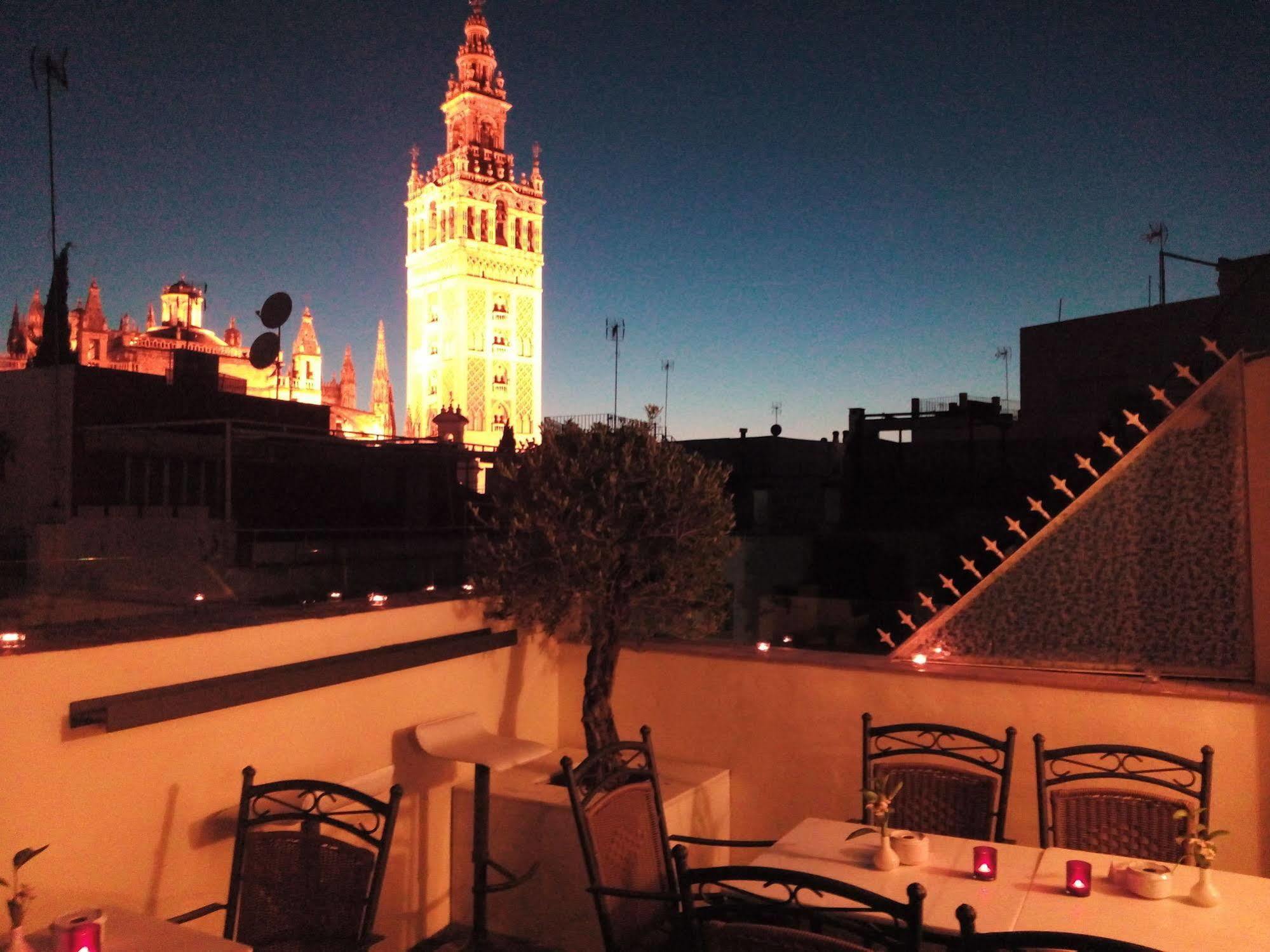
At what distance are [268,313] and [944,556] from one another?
1006 centimetres

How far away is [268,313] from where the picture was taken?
33.2 ft

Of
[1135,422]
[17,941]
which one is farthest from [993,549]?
[17,941]

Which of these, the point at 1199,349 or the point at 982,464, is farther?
the point at 982,464

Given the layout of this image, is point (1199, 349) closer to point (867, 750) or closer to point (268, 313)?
point (867, 750)

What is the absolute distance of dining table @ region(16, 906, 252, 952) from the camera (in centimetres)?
216

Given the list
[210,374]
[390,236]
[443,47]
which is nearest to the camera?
[210,374]

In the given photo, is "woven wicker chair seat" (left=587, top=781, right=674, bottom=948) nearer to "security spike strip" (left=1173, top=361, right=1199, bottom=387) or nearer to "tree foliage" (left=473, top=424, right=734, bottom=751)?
"tree foliage" (left=473, top=424, right=734, bottom=751)

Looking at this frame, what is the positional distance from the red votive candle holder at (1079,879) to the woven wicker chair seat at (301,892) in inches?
75.0

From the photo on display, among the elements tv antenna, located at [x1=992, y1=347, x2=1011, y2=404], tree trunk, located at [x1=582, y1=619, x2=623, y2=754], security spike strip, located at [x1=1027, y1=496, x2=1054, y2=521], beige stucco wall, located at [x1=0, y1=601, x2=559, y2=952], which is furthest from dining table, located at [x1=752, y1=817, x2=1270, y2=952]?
tv antenna, located at [x1=992, y1=347, x2=1011, y2=404]

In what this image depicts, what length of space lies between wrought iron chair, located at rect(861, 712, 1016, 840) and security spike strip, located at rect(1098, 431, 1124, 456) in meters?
1.36

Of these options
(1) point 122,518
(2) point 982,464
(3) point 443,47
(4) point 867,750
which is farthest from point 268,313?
(3) point 443,47

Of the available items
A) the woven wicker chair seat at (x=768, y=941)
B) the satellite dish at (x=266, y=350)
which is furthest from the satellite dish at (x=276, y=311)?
the woven wicker chair seat at (x=768, y=941)

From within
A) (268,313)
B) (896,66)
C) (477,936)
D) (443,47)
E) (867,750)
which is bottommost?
(477,936)

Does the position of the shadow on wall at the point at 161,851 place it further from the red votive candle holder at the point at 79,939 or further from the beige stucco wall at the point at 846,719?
the beige stucco wall at the point at 846,719
